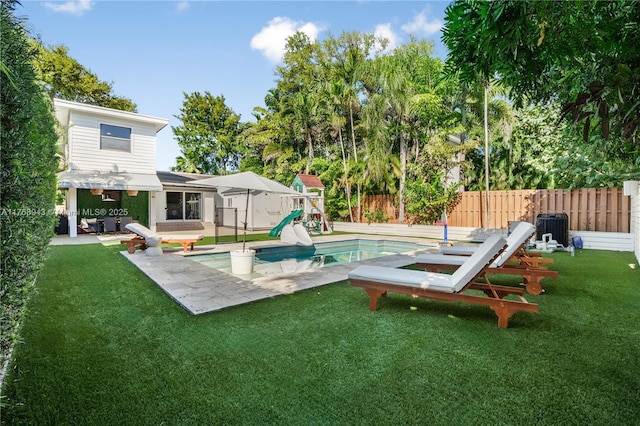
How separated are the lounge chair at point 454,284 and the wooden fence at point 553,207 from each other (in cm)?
1270

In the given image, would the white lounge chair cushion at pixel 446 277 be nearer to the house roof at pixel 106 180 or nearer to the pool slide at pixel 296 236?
the pool slide at pixel 296 236

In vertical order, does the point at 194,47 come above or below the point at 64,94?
below

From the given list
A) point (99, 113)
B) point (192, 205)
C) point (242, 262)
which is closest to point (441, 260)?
point (242, 262)

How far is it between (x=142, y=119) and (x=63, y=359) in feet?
59.9

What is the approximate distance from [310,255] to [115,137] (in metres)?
13.7

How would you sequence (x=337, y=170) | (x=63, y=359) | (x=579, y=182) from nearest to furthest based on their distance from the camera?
(x=63, y=359) → (x=579, y=182) → (x=337, y=170)

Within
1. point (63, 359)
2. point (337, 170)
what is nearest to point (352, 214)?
point (337, 170)

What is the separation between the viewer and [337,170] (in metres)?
23.8

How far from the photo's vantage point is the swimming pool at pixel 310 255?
1000 cm

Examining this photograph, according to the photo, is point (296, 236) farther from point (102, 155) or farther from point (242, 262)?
point (102, 155)

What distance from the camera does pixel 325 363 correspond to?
11.6ft

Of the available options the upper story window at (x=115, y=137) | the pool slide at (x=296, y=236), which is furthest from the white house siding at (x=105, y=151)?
the pool slide at (x=296, y=236)

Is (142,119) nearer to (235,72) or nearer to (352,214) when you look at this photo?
(235,72)

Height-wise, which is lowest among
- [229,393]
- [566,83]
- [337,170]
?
[229,393]
